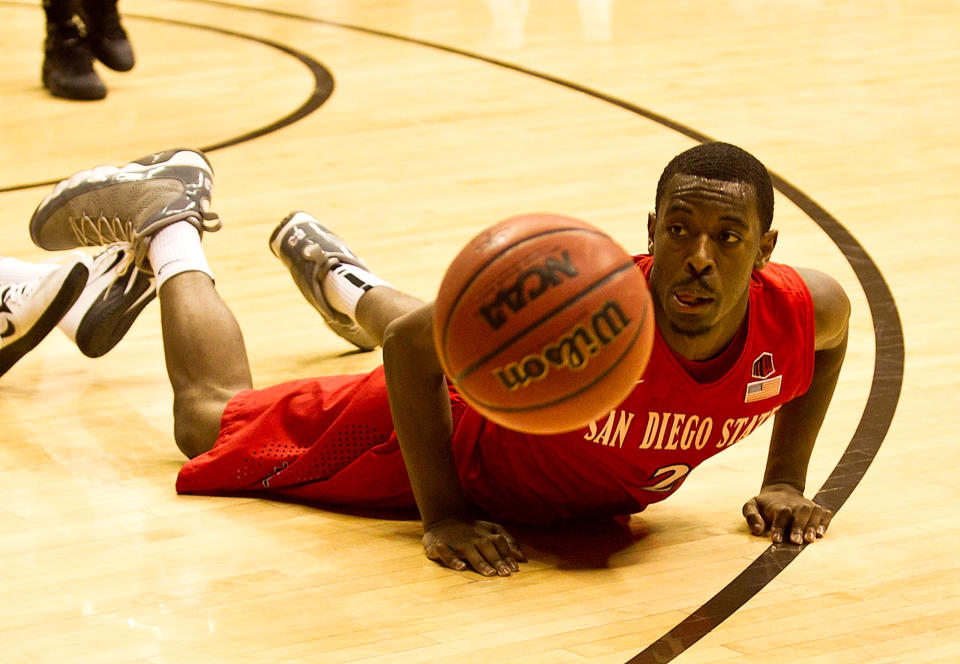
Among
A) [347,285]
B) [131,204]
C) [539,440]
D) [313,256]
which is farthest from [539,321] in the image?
[131,204]

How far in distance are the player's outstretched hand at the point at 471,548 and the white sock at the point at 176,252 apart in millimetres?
953

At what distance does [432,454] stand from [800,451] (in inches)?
26.9

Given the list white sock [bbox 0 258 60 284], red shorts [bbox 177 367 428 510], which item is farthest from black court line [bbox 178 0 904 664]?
white sock [bbox 0 258 60 284]

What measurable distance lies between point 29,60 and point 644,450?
548cm

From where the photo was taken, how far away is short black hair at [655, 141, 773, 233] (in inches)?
90.0

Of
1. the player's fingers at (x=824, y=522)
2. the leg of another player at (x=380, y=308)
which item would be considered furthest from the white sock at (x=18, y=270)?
the player's fingers at (x=824, y=522)

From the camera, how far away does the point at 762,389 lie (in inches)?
96.4

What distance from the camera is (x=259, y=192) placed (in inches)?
195

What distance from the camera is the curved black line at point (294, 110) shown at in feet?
18.1

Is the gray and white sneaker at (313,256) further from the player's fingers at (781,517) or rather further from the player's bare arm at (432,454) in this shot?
the player's fingers at (781,517)

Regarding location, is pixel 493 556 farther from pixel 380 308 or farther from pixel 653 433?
pixel 380 308

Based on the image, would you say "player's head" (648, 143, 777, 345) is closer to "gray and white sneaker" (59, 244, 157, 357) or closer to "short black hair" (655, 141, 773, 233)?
"short black hair" (655, 141, 773, 233)

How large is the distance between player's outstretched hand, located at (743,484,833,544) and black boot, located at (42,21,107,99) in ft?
14.6

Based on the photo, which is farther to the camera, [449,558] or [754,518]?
[754,518]
